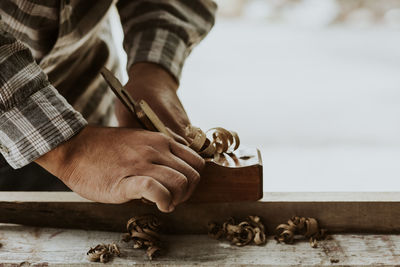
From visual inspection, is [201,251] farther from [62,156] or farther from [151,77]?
[151,77]

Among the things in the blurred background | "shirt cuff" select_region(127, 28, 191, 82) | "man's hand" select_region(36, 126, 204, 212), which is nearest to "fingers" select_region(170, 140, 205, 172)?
"man's hand" select_region(36, 126, 204, 212)

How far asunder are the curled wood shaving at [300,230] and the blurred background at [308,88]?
134cm

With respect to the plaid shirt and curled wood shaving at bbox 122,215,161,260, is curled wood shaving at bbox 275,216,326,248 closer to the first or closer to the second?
curled wood shaving at bbox 122,215,161,260

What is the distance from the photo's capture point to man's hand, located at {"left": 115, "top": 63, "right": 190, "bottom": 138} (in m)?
0.85

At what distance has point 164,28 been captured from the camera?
0.98 meters


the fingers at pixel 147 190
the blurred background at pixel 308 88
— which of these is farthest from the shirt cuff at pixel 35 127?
the blurred background at pixel 308 88

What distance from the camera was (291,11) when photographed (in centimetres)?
451

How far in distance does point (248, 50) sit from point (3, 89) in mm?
3377

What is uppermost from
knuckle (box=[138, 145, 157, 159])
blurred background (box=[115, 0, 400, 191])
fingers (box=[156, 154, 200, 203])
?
blurred background (box=[115, 0, 400, 191])

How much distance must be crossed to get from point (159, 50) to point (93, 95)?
214 millimetres

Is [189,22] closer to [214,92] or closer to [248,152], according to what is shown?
[248,152]

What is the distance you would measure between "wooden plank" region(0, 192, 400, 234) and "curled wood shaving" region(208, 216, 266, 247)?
0.01 m

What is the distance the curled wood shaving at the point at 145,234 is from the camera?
70 centimetres

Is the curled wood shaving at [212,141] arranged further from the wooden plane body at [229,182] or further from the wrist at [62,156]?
the wrist at [62,156]
